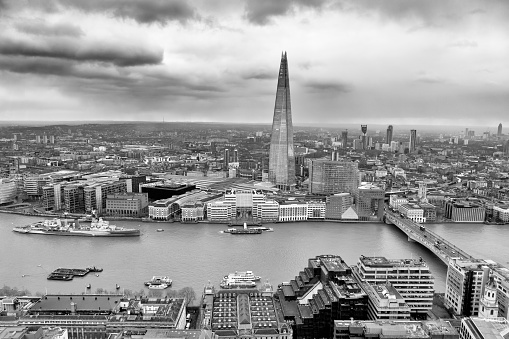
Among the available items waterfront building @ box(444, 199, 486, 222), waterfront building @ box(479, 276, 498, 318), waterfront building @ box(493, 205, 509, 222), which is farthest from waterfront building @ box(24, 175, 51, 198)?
waterfront building @ box(493, 205, 509, 222)

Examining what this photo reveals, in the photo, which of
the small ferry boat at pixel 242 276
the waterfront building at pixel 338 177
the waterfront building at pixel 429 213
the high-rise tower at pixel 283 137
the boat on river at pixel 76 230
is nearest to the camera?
the small ferry boat at pixel 242 276

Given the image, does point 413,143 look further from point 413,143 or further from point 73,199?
point 73,199

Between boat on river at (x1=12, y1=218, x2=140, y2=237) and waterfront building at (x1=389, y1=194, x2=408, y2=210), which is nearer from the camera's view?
boat on river at (x1=12, y1=218, x2=140, y2=237)

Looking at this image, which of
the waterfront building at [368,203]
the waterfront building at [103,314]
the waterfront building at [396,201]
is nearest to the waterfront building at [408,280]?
the waterfront building at [103,314]

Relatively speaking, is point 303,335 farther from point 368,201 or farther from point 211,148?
point 211,148

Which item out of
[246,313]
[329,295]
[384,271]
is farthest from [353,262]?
[246,313]

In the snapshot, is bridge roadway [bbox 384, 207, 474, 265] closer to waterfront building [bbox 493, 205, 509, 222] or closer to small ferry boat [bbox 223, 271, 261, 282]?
waterfront building [bbox 493, 205, 509, 222]

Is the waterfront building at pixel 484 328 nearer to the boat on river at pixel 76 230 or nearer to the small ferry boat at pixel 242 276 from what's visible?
the small ferry boat at pixel 242 276
